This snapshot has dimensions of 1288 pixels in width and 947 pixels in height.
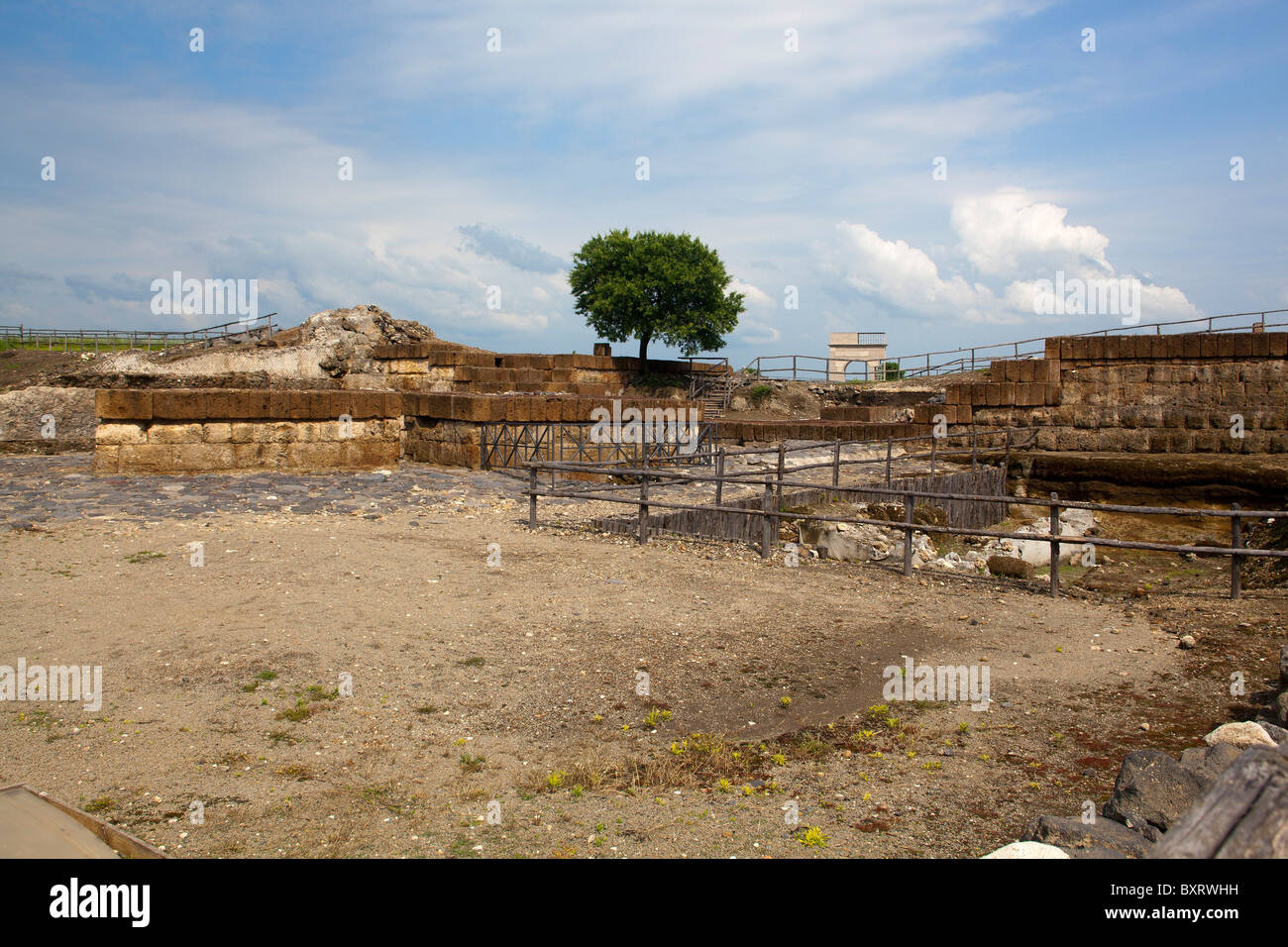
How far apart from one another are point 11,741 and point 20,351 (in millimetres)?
45866

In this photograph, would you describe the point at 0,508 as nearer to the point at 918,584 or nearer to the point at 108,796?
the point at 108,796

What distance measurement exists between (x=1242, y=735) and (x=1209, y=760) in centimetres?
72

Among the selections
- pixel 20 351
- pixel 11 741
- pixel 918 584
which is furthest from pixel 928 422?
pixel 20 351

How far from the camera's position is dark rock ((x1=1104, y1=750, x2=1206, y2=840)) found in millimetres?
3418

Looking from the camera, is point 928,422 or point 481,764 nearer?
point 481,764

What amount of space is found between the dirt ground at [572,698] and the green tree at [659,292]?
32170 mm

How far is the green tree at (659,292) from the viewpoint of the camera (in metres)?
40.1

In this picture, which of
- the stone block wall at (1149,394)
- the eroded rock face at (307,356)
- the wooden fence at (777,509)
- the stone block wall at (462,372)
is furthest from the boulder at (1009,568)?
the eroded rock face at (307,356)

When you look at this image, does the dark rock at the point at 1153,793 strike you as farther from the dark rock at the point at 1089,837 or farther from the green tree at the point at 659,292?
the green tree at the point at 659,292

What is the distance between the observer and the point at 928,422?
67.3 ft

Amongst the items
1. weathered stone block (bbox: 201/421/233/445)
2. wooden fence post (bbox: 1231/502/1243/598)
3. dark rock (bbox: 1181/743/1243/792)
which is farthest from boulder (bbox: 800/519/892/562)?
weathered stone block (bbox: 201/421/233/445)

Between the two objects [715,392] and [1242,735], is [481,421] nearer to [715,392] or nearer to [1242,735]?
[1242,735]

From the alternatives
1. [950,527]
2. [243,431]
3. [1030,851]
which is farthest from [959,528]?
[243,431]

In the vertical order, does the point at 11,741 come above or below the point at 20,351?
below
